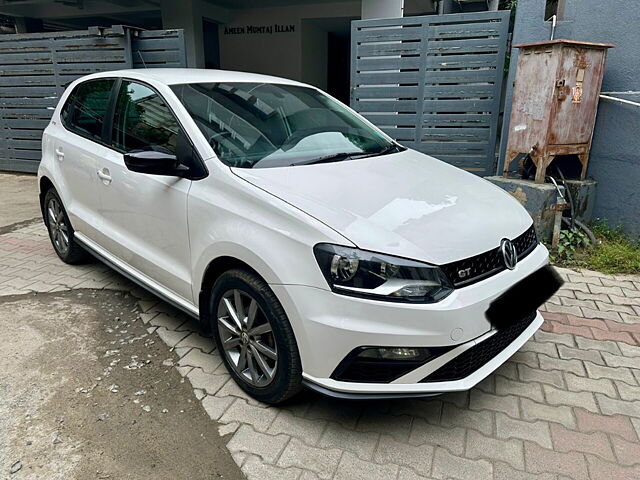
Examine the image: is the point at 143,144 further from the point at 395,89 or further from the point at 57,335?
the point at 395,89

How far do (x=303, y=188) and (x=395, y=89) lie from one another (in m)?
3.96

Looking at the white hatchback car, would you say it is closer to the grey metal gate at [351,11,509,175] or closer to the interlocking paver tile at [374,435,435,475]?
the interlocking paver tile at [374,435,435,475]

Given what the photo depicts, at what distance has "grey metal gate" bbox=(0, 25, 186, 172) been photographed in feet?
22.6

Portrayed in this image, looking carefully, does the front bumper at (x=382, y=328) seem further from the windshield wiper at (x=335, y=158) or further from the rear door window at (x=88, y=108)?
the rear door window at (x=88, y=108)

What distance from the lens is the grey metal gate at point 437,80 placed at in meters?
5.34

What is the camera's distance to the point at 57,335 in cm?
315

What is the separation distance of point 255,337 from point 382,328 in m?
0.70

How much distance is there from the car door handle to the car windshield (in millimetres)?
784

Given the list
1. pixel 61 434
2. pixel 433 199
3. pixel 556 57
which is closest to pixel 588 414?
pixel 433 199

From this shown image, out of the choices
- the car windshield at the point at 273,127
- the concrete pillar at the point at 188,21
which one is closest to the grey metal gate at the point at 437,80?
the car windshield at the point at 273,127

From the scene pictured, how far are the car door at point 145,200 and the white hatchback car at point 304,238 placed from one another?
0.04ft

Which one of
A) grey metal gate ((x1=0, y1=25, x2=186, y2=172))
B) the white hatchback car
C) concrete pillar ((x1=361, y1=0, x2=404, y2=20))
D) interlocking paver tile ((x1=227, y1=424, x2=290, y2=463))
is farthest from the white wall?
interlocking paver tile ((x1=227, y1=424, x2=290, y2=463))

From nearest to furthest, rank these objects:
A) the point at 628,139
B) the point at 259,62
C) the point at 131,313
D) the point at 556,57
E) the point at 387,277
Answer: the point at 387,277 → the point at 131,313 → the point at 556,57 → the point at 628,139 → the point at 259,62

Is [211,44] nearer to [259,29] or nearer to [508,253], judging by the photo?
[259,29]
